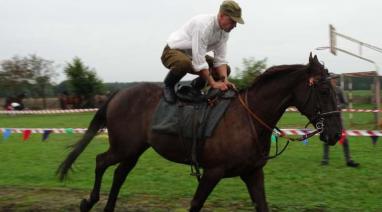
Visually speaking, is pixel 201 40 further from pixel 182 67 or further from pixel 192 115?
pixel 192 115

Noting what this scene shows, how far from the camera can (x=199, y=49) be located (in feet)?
16.2

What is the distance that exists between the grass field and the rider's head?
2393 mm

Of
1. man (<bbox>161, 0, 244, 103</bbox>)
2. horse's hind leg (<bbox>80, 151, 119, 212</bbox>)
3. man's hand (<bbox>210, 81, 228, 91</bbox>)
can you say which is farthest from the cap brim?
horse's hind leg (<bbox>80, 151, 119, 212</bbox>)

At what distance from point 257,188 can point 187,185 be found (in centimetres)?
286

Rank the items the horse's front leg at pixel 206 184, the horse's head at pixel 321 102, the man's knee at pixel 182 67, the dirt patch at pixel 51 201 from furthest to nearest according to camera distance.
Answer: the dirt patch at pixel 51 201 → the man's knee at pixel 182 67 → the horse's front leg at pixel 206 184 → the horse's head at pixel 321 102

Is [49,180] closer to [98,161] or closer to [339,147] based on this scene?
[98,161]

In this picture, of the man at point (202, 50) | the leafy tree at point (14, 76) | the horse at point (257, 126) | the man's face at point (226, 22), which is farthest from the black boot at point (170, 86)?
the leafy tree at point (14, 76)

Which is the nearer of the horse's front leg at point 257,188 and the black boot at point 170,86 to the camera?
the horse's front leg at point 257,188

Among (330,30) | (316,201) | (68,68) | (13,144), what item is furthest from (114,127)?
(68,68)

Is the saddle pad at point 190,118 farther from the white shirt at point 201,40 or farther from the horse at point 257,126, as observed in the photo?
the white shirt at point 201,40

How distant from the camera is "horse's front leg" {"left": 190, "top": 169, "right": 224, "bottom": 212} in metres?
4.68

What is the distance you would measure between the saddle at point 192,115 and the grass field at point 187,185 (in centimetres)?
131

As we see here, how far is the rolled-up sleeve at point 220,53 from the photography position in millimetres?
5297

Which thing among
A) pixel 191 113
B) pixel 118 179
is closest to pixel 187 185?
pixel 118 179
